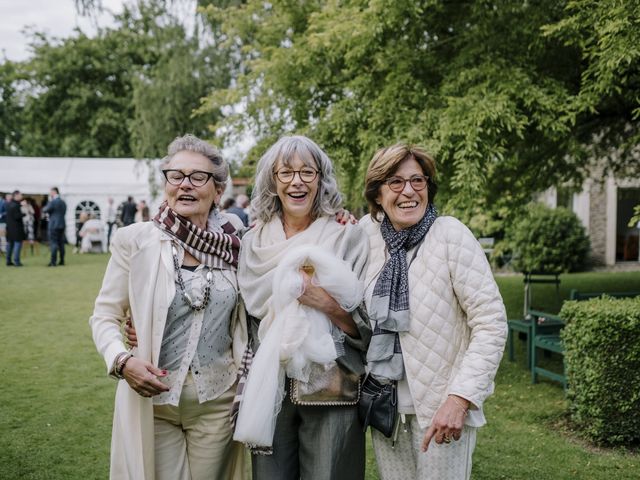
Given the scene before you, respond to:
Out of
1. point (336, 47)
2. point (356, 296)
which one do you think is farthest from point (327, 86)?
point (356, 296)

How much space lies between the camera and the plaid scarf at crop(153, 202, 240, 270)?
2.59 metres

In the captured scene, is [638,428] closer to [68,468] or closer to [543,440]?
[543,440]

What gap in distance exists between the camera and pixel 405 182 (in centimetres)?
249

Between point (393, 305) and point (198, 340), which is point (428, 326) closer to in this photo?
point (393, 305)

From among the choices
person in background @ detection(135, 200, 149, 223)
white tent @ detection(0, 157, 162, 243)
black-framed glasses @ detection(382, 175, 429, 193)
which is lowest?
black-framed glasses @ detection(382, 175, 429, 193)

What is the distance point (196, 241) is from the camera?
2586 millimetres

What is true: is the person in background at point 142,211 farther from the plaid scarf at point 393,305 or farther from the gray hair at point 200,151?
the plaid scarf at point 393,305

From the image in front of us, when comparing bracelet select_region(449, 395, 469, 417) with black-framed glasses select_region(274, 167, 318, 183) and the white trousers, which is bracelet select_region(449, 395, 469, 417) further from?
black-framed glasses select_region(274, 167, 318, 183)

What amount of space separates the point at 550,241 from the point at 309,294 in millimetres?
17018

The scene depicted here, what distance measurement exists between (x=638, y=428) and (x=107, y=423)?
4510 millimetres

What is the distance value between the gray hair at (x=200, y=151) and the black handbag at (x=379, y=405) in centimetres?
110

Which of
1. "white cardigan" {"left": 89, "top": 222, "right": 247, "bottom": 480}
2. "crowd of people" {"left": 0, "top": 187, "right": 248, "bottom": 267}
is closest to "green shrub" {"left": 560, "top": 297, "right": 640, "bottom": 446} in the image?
"white cardigan" {"left": 89, "top": 222, "right": 247, "bottom": 480}

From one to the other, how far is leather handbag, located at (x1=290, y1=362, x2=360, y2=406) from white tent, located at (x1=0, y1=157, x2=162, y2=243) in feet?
68.9

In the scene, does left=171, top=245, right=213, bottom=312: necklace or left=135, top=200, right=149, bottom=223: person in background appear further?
left=135, top=200, right=149, bottom=223: person in background
